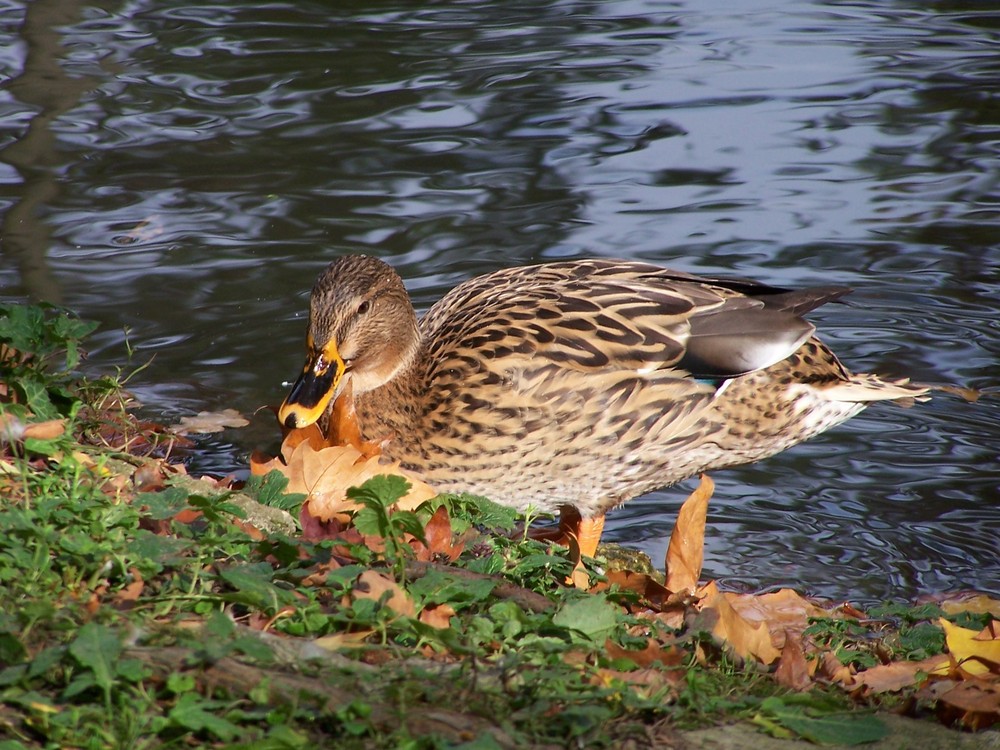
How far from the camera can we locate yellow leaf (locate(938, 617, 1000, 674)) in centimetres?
345

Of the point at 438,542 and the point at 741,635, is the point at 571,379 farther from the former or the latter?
the point at 741,635

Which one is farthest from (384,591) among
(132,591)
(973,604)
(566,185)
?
(566,185)

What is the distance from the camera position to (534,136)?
992cm

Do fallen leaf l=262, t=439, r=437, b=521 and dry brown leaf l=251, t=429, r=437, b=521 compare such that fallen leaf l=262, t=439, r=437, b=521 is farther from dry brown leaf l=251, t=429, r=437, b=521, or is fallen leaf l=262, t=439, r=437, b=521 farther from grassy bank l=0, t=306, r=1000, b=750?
grassy bank l=0, t=306, r=1000, b=750

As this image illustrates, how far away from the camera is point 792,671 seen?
335cm

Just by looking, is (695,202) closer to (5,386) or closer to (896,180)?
(896,180)

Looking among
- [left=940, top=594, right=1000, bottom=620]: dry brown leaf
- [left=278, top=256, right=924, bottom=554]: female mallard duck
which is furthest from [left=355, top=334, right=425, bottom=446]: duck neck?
[left=940, top=594, right=1000, bottom=620]: dry brown leaf

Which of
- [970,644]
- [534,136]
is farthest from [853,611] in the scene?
[534,136]

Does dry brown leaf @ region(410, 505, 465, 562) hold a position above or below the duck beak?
below

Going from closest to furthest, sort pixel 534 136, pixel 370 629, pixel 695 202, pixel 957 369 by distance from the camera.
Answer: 1. pixel 370 629
2. pixel 957 369
3. pixel 695 202
4. pixel 534 136

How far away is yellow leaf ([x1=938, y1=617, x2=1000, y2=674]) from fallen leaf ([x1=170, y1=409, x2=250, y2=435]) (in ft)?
13.1

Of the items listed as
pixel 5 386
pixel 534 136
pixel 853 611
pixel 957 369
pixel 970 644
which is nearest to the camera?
pixel 970 644

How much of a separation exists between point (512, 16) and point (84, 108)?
4.34 metres

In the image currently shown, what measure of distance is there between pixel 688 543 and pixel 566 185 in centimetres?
503
